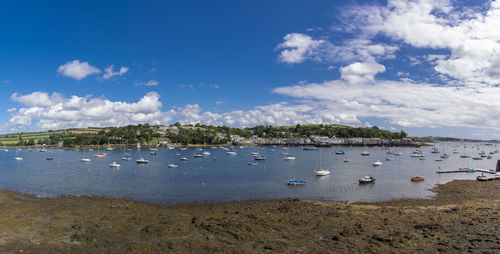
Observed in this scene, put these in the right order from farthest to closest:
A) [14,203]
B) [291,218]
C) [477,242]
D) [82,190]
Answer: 1. [82,190]
2. [14,203]
3. [291,218]
4. [477,242]

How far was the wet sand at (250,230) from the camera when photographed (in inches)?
667

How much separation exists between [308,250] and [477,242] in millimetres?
11103

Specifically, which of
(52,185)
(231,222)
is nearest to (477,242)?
(231,222)

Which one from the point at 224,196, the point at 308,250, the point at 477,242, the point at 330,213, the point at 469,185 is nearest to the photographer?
the point at 308,250

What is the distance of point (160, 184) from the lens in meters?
48.8

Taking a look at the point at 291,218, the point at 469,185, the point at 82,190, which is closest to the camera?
the point at 291,218

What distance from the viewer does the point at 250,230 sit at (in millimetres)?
20250

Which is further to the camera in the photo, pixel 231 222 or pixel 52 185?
pixel 52 185

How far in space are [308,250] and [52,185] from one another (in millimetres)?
47726

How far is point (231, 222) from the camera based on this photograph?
72.5ft

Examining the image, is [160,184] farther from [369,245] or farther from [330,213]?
[369,245]

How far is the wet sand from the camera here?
1694cm

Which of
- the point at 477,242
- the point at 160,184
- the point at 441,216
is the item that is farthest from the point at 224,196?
the point at 477,242

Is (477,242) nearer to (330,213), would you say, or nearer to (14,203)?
(330,213)
